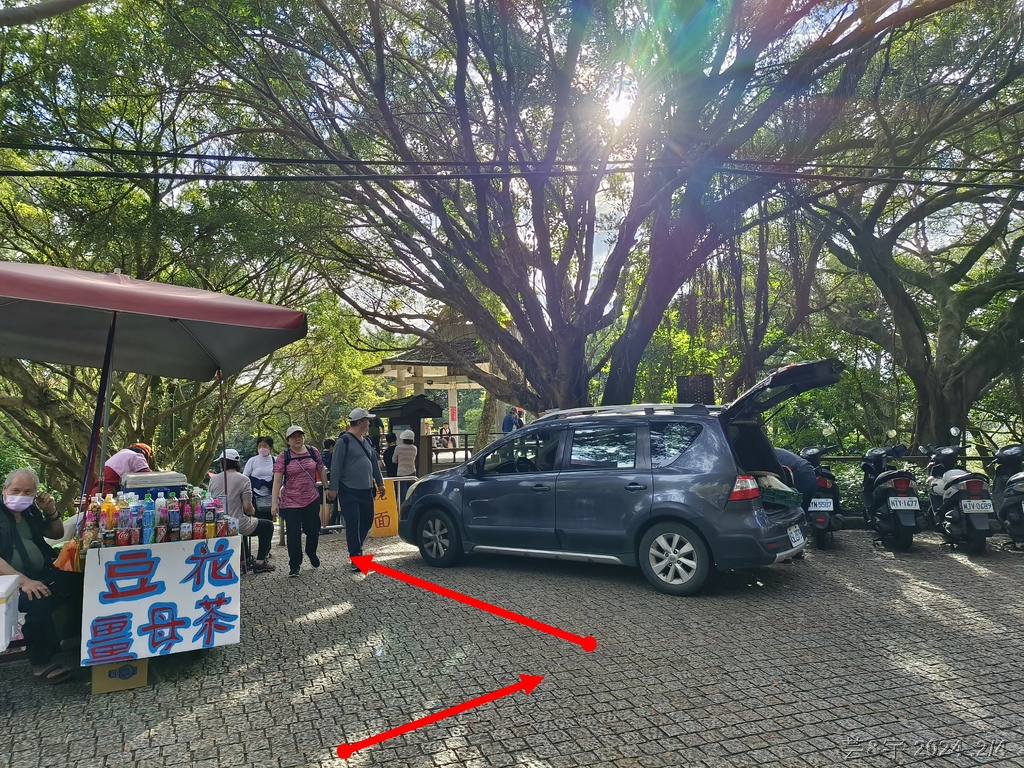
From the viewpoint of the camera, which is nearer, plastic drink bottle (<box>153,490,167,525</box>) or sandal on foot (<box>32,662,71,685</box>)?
sandal on foot (<box>32,662,71,685</box>)

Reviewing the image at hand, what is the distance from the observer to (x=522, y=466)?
23.7 feet

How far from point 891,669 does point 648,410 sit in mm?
3033

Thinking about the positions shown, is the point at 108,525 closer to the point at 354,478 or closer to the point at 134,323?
the point at 134,323

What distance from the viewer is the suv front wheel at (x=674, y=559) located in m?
5.91

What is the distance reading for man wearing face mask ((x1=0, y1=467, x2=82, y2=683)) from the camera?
418cm

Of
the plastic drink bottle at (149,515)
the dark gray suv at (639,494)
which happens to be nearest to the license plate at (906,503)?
the dark gray suv at (639,494)

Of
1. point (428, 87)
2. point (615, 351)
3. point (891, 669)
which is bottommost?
point (891, 669)

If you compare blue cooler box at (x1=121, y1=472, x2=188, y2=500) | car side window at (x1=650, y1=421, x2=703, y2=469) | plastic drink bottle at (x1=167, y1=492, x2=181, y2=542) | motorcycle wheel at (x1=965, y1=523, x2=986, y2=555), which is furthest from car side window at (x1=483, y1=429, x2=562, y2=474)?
motorcycle wheel at (x1=965, y1=523, x2=986, y2=555)

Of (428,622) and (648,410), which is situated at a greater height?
(648,410)

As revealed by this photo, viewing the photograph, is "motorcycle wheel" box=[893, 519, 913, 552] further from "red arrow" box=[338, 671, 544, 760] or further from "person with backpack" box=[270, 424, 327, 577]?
"person with backpack" box=[270, 424, 327, 577]

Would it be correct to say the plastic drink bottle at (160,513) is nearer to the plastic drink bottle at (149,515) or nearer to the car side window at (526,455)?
the plastic drink bottle at (149,515)

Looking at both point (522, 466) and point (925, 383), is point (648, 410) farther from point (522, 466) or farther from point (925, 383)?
point (925, 383)

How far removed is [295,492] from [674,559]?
13.0 ft

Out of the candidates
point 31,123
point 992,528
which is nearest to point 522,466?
point 992,528
